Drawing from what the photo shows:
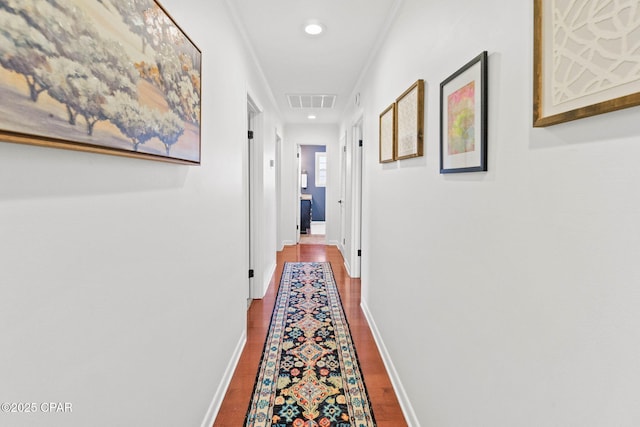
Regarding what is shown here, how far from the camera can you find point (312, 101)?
479cm

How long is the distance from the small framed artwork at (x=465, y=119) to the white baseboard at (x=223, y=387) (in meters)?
1.66

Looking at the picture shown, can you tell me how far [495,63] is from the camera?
1038 millimetres

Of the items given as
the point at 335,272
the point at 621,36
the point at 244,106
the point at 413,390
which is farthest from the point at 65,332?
the point at 335,272

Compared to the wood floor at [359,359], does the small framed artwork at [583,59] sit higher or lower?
higher

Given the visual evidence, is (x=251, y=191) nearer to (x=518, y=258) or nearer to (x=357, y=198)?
(x=357, y=198)

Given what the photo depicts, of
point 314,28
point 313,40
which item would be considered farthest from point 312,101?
point 314,28

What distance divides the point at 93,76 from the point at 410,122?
1.50 metres

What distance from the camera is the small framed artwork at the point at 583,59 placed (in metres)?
0.60

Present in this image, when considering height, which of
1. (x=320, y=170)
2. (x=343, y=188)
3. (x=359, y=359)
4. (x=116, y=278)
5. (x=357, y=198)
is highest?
(x=320, y=170)

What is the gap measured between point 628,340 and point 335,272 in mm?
4251

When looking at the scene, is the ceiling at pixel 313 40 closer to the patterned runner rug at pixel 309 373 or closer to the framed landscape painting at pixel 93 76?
the framed landscape painting at pixel 93 76

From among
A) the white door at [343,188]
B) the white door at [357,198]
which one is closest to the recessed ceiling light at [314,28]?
the white door at [357,198]

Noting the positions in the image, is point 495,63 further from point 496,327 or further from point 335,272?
point 335,272

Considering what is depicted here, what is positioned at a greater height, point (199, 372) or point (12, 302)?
point (12, 302)
